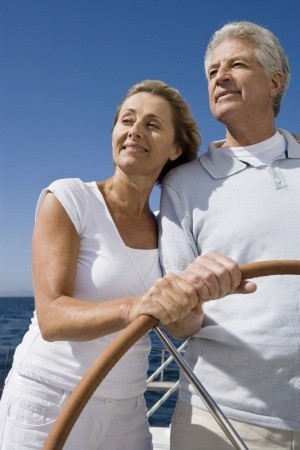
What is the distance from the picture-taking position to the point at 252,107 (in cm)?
176

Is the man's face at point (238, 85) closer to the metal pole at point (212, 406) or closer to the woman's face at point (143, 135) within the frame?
the woman's face at point (143, 135)

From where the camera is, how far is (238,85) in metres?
1.74

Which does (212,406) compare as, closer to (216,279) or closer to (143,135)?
(216,279)

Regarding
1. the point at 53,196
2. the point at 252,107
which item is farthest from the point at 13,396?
the point at 252,107

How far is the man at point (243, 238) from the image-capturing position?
1.42m

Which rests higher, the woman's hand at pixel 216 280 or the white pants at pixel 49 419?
the woman's hand at pixel 216 280

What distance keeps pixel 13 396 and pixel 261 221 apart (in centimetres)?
80

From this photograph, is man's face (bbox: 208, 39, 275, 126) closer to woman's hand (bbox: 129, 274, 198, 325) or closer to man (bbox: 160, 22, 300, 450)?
man (bbox: 160, 22, 300, 450)

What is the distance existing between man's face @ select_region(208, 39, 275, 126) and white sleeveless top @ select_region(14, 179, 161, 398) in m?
0.52

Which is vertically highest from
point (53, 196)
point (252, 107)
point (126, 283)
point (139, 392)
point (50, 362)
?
point (252, 107)

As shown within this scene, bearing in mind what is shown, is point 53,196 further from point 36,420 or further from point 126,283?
point 36,420

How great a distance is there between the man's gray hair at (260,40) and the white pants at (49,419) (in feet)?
3.72

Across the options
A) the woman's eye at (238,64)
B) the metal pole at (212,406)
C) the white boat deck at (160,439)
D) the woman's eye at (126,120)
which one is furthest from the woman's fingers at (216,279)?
the white boat deck at (160,439)

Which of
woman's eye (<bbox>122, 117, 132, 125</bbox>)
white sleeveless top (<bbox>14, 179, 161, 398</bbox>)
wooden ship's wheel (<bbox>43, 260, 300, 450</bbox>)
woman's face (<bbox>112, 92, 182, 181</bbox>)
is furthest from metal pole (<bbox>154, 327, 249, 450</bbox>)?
woman's eye (<bbox>122, 117, 132, 125</bbox>)
